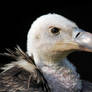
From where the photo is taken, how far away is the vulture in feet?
6.91

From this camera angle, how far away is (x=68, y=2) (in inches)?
177

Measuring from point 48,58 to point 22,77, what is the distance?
18 centimetres

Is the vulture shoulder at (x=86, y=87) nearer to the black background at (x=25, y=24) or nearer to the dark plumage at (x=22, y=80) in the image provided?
the dark plumage at (x=22, y=80)

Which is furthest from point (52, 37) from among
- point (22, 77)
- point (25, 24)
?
point (25, 24)

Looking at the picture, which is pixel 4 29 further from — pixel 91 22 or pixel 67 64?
pixel 67 64

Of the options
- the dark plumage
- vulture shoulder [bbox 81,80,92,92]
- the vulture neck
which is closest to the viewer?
the dark plumage

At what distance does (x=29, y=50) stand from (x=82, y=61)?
6.12 feet

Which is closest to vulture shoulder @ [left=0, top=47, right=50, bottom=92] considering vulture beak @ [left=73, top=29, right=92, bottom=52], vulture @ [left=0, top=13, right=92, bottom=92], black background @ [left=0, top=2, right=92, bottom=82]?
vulture @ [left=0, top=13, right=92, bottom=92]

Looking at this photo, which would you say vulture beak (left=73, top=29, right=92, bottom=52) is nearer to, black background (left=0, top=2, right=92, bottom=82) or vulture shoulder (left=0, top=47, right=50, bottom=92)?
vulture shoulder (left=0, top=47, right=50, bottom=92)

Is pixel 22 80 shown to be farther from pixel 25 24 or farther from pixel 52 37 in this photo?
pixel 25 24

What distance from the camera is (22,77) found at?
7.02 ft

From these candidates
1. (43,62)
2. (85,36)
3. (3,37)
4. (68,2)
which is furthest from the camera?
(68,2)

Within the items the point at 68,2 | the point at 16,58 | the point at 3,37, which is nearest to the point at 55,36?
the point at 16,58

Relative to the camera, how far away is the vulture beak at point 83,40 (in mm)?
2074
